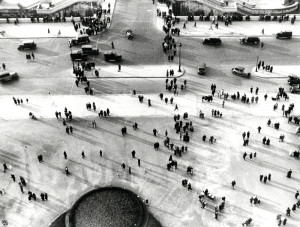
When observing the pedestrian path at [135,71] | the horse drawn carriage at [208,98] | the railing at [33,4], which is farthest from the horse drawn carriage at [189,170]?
the railing at [33,4]

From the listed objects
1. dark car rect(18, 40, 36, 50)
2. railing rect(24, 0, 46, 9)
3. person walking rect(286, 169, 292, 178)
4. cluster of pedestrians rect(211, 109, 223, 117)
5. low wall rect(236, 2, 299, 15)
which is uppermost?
railing rect(24, 0, 46, 9)

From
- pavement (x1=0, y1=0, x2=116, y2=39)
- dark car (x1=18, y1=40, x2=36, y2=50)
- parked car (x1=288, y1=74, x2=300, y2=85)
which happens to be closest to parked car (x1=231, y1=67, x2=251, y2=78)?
parked car (x1=288, y1=74, x2=300, y2=85)

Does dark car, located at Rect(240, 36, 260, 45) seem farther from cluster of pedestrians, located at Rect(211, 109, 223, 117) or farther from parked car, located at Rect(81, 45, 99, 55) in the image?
parked car, located at Rect(81, 45, 99, 55)

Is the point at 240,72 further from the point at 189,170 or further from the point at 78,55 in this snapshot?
the point at 78,55

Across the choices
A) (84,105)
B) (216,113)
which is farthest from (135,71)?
(216,113)

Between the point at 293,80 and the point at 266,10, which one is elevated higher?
the point at 266,10
